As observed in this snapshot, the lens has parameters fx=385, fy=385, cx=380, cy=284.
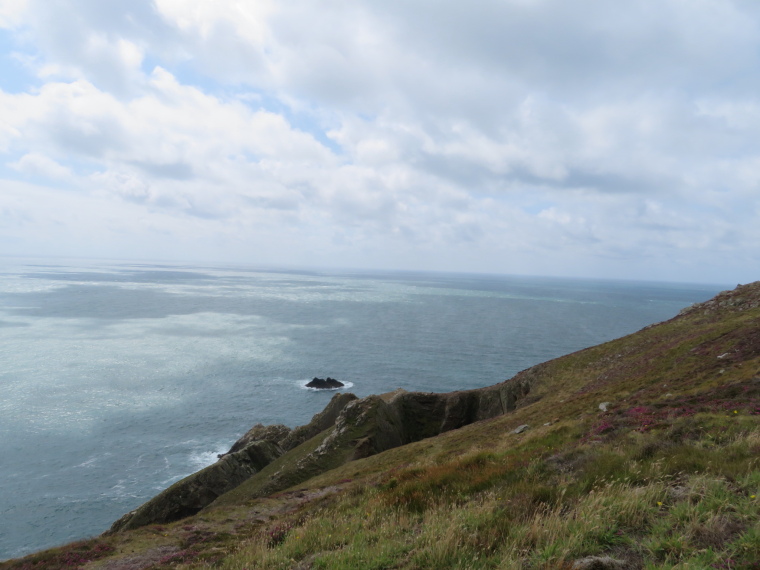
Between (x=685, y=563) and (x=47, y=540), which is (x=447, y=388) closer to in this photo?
(x=47, y=540)

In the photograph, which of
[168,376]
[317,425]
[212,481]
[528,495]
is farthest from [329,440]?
[168,376]

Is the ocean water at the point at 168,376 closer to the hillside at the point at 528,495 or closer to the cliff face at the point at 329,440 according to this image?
the cliff face at the point at 329,440

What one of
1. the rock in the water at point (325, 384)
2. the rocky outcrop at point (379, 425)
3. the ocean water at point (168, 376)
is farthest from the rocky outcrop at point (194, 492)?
the rock in the water at point (325, 384)

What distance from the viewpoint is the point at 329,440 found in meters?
A: 30.3

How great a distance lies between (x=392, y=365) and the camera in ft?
287

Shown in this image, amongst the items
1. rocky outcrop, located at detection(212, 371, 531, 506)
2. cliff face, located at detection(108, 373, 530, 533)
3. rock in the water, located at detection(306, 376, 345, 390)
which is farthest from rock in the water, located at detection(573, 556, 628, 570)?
rock in the water, located at detection(306, 376, 345, 390)

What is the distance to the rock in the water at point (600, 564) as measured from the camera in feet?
19.8

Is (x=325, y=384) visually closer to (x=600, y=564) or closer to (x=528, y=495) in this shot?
(x=528, y=495)

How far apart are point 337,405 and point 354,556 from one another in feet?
104

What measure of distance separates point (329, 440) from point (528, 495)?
77.0ft

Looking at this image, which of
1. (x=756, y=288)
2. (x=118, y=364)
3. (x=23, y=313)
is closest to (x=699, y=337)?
(x=756, y=288)

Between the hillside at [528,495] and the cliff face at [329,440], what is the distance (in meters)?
0.16

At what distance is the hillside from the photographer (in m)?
6.82

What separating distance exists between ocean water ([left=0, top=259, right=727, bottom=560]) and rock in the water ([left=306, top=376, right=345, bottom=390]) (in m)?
2.48
